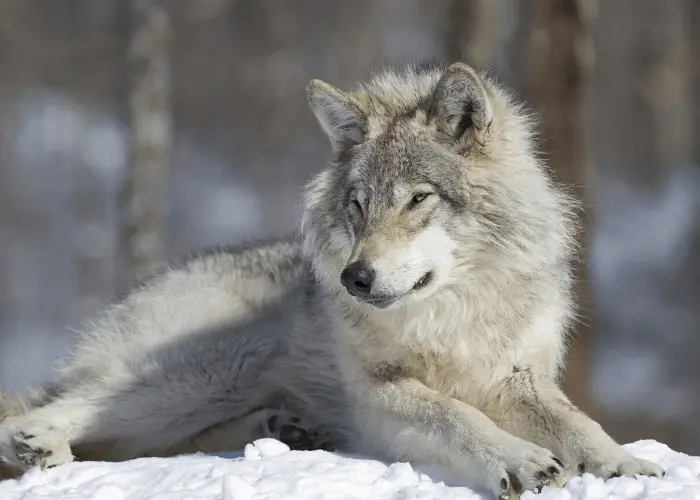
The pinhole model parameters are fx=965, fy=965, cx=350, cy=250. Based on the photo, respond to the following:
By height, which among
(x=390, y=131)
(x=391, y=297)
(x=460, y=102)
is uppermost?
(x=460, y=102)

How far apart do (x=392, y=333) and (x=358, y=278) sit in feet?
1.85

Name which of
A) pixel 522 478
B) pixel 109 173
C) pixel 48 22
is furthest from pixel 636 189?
pixel 522 478

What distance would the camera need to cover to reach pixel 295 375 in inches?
212

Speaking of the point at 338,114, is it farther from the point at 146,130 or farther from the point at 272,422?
the point at 146,130

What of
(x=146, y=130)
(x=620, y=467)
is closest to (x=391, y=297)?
(x=620, y=467)

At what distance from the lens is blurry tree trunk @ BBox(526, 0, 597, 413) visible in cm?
932

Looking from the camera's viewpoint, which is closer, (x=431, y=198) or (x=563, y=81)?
(x=431, y=198)

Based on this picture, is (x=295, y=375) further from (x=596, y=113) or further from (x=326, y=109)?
(x=596, y=113)

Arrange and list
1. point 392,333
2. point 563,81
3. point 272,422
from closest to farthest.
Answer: point 392,333
point 272,422
point 563,81

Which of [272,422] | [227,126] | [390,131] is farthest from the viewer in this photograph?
[227,126]

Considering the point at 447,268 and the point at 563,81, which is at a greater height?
the point at 563,81

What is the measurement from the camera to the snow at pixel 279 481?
3.71m

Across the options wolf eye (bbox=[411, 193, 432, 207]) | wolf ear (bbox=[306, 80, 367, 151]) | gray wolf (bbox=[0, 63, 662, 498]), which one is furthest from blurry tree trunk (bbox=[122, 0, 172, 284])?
wolf eye (bbox=[411, 193, 432, 207])

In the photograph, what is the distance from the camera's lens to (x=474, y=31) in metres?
10.7
